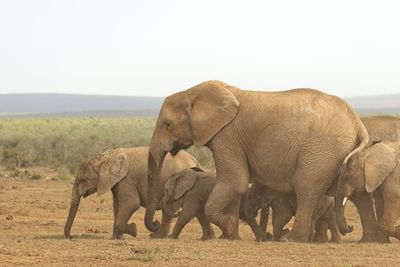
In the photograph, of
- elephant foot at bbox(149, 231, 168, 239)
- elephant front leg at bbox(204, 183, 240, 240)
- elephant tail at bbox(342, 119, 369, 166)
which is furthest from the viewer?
elephant foot at bbox(149, 231, 168, 239)

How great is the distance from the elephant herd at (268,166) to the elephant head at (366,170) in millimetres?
14

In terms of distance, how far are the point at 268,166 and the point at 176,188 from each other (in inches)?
69.4

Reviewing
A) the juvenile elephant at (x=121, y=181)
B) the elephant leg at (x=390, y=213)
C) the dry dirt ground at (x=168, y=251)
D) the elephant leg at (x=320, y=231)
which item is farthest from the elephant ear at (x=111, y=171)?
the elephant leg at (x=390, y=213)

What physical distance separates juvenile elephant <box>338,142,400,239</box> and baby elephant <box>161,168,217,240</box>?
7.58ft

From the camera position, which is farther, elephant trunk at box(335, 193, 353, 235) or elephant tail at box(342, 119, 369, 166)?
elephant trunk at box(335, 193, 353, 235)

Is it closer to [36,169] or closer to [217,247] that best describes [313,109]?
[217,247]

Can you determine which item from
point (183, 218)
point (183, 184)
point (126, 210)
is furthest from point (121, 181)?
point (183, 218)

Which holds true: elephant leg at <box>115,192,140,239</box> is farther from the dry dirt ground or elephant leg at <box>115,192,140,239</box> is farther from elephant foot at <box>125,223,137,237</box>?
the dry dirt ground

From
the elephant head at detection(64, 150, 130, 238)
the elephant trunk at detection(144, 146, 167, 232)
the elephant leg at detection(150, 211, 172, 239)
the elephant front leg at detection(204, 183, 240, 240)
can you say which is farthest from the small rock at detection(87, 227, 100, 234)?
the elephant front leg at detection(204, 183, 240, 240)

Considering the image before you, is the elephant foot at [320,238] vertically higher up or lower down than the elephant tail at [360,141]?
lower down

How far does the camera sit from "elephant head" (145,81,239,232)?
13.3 meters

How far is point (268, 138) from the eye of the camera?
13.1 meters

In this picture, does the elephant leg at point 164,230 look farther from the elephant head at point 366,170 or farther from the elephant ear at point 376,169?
the elephant ear at point 376,169

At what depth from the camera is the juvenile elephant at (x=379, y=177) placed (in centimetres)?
1262
